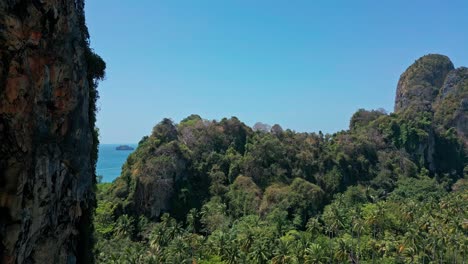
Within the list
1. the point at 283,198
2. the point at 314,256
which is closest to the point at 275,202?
the point at 283,198

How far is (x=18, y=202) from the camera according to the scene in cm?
1680

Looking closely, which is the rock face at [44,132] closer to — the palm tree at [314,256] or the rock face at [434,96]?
the palm tree at [314,256]

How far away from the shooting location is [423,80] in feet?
383

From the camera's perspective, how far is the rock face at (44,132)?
53.3 ft

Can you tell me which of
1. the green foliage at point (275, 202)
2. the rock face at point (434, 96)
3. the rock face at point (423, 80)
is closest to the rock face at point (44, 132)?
the green foliage at point (275, 202)

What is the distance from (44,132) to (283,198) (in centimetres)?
4452

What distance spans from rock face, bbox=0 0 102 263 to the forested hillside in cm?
991

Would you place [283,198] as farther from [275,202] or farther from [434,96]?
[434,96]

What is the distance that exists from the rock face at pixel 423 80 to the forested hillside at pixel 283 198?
21534 millimetres

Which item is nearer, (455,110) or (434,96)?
(455,110)

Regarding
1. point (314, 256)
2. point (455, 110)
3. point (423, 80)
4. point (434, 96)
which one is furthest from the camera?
point (423, 80)

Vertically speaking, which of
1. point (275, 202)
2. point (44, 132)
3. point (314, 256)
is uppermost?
point (44, 132)

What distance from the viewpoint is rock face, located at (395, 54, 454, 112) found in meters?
114

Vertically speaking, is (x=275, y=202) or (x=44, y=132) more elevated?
(x=44, y=132)
